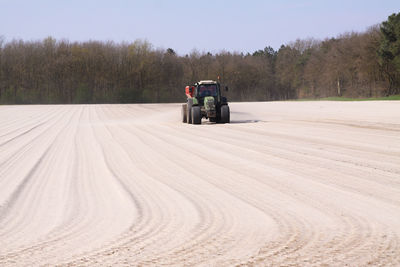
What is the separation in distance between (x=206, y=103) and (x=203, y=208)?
14.4 m

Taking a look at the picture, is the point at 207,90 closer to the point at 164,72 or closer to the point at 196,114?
the point at 196,114

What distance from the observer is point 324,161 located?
8.43 meters

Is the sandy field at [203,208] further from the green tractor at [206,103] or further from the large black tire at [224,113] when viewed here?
the large black tire at [224,113]

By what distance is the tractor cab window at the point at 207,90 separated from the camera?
2005 cm

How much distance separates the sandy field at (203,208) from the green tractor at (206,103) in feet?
30.2

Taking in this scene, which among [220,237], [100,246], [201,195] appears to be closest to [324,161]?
[201,195]

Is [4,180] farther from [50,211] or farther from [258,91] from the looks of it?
[258,91]

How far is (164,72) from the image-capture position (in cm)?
6888

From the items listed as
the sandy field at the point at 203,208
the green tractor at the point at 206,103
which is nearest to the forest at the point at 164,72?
the green tractor at the point at 206,103

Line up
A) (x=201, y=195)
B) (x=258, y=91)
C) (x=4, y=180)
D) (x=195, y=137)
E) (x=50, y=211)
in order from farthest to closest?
(x=258, y=91), (x=195, y=137), (x=4, y=180), (x=201, y=195), (x=50, y=211)

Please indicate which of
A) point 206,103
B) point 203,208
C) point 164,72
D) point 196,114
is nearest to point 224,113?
→ point 206,103

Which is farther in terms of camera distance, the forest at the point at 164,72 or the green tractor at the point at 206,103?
the forest at the point at 164,72

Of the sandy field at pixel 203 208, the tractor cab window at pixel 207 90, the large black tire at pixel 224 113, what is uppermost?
the tractor cab window at pixel 207 90

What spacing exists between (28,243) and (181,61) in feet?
230
